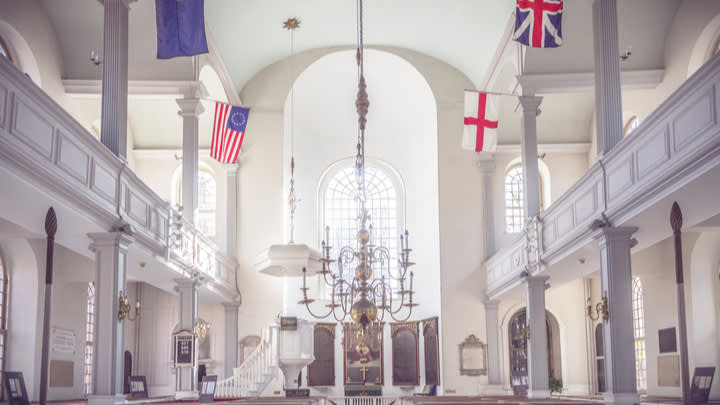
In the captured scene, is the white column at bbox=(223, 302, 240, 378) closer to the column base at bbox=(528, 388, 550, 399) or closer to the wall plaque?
the wall plaque

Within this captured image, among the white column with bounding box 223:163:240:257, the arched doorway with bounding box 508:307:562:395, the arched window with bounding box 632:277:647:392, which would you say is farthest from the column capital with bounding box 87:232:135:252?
the arched doorway with bounding box 508:307:562:395

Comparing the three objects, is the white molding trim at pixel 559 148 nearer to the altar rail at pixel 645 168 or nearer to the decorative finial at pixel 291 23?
the decorative finial at pixel 291 23

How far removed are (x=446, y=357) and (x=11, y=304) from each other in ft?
42.1

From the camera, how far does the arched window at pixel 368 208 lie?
28.0 meters

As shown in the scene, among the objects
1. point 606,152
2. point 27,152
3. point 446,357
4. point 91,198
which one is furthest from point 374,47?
point 27,152

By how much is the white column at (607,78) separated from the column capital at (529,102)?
15.1 ft

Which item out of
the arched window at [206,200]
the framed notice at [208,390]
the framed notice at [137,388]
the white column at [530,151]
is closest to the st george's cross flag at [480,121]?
the white column at [530,151]

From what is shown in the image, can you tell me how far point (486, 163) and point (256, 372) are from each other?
995 centimetres

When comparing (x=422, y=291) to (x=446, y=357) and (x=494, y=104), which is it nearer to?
(x=446, y=357)

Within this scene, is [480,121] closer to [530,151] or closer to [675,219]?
[530,151]

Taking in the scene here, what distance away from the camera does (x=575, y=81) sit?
710 inches

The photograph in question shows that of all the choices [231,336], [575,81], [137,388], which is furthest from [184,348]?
[575,81]

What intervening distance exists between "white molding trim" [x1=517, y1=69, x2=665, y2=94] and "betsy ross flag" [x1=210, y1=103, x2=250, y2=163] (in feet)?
23.9

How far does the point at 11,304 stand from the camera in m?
15.8
